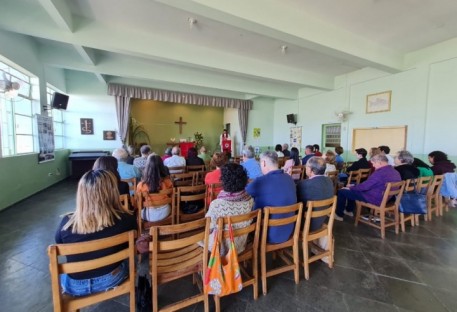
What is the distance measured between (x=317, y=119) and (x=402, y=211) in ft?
17.6

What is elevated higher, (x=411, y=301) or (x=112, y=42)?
(x=112, y=42)

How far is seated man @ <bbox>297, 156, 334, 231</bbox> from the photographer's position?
2.06 m

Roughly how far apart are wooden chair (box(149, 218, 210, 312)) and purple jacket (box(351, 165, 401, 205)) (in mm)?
2664

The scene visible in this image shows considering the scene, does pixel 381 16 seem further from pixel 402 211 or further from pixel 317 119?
pixel 317 119

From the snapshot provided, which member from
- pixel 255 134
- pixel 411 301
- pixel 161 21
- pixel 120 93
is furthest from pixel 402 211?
pixel 120 93

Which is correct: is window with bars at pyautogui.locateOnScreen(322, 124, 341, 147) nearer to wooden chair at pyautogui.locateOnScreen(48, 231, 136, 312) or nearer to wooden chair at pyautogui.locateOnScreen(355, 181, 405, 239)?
wooden chair at pyautogui.locateOnScreen(355, 181, 405, 239)

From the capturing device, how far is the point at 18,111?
14.3 feet

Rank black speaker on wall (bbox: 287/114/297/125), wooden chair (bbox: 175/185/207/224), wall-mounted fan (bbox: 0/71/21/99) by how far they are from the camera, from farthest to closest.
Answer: black speaker on wall (bbox: 287/114/297/125), wall-mounted fan (bbox: 0/71/21/99), wooden chair (bbox: 175/185/207/224)

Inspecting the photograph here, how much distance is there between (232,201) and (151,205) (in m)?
1.07

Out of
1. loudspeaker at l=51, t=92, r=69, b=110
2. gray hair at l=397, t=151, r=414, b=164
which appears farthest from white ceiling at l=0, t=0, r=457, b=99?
gray hair at l=397, t=151, r=414, b=164

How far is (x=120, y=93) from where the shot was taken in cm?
693

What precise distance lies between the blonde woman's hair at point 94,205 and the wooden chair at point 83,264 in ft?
0.45

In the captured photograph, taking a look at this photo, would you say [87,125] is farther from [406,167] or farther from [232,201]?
[406,167]

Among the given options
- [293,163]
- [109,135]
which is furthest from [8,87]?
[293,163]
